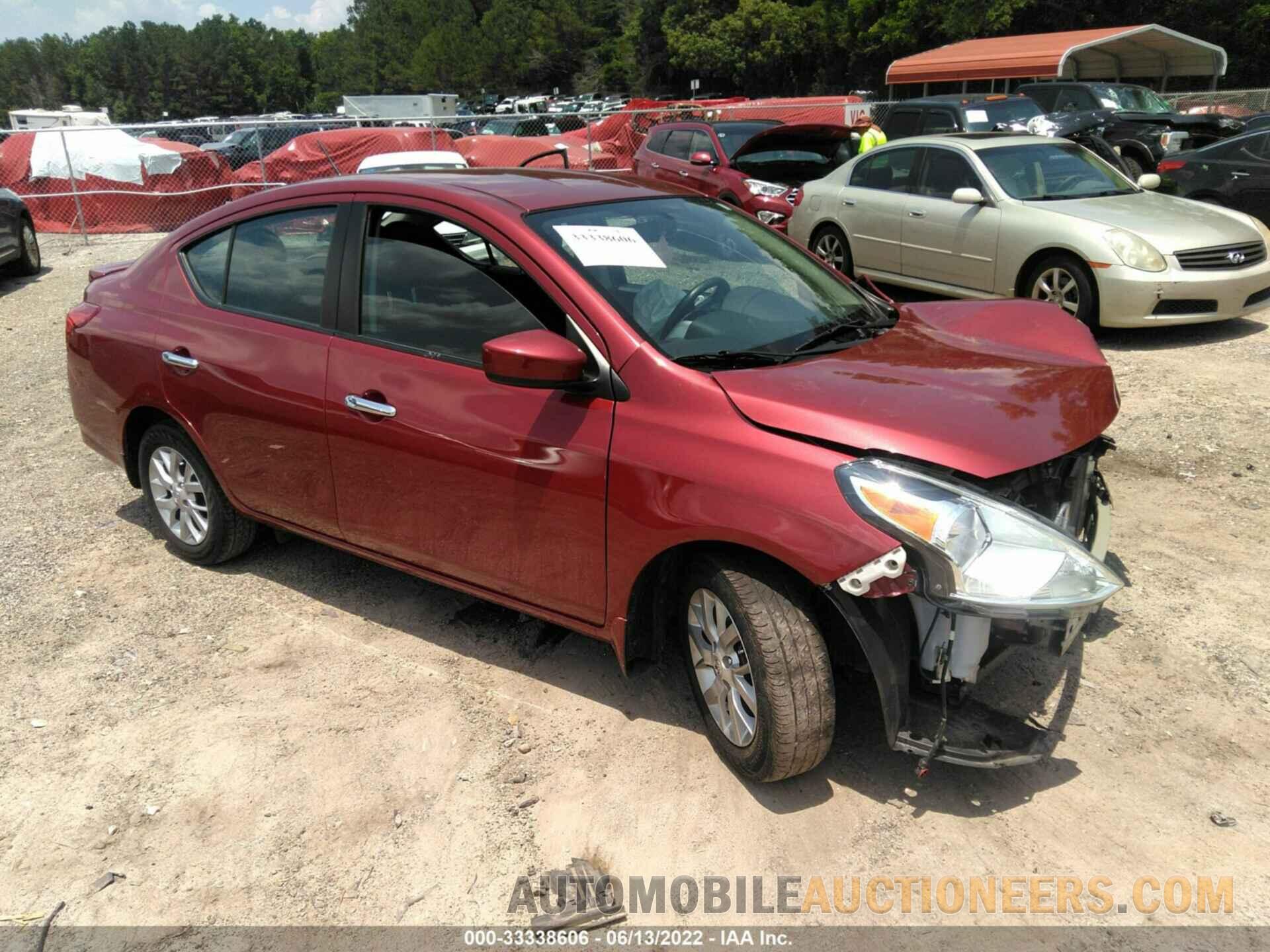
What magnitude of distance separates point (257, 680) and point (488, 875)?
1.49 meters

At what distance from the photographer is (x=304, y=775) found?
329 centimetres

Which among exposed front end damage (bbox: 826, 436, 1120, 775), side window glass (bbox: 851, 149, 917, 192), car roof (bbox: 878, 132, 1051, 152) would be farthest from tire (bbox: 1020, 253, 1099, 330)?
exposed front end damage (bbox: 826, 436, 1120, 775)

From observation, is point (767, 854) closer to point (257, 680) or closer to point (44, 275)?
point (257, 680)

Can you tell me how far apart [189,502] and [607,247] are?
2486 millimetres

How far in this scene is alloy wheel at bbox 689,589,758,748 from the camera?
9.77ft

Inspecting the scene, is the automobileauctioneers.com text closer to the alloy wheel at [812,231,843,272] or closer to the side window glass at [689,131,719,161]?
the alloy wheel at [812,231,843,272]

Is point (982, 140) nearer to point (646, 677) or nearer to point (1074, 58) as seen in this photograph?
point (646, 677)

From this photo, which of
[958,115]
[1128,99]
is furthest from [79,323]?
[1128,99]

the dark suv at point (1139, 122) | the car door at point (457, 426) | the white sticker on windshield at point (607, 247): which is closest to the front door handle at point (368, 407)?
the car door at point (457, 426)

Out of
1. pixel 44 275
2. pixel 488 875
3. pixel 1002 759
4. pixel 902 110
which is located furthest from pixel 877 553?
pixel 44 275

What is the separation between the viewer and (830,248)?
10.1 m

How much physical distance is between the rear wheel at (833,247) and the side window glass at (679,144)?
11.2ft

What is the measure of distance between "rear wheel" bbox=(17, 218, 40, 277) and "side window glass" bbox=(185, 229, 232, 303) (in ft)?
33.3

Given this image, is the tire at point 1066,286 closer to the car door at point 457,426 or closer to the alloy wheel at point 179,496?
the car door at point 457,426
